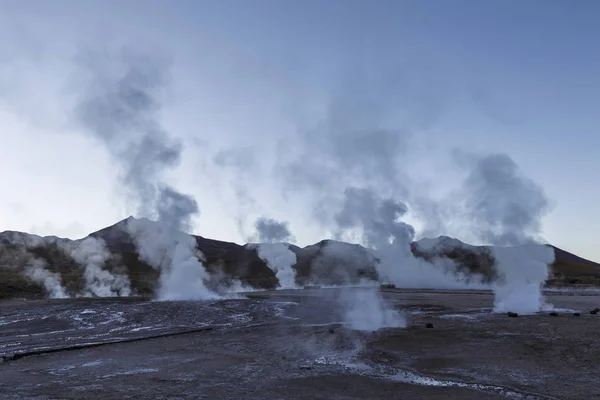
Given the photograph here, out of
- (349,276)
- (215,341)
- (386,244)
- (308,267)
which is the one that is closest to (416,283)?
(386,244)

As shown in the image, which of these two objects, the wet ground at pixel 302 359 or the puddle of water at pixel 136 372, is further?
the puddle of water at pixel 136 372

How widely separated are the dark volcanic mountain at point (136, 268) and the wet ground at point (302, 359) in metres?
39.9

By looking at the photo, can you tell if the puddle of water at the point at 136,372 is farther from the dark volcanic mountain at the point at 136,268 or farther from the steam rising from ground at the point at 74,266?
the steam rising from ground at the point at 74,266

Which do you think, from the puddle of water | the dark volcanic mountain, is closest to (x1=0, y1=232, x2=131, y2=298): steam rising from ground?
the dark volcanic mountain

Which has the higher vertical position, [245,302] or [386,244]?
[386,244]

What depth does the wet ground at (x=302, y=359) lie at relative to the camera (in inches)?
573

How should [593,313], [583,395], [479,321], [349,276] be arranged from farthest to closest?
[349,276], [593,313], [479,321], [583,395]

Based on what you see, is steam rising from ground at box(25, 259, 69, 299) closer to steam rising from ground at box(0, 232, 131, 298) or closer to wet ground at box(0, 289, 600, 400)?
Answer: steam rising from ground at box(0, 232, 131, 298)

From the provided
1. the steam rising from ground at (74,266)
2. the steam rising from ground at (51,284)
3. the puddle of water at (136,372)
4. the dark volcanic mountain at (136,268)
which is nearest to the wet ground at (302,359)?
the puddle of water at (136,372)

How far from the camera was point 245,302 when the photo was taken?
4909cm

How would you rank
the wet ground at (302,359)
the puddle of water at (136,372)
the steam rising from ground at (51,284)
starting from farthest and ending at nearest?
the steam rising from ground at (51,284), the puddle of water at (136,372), the wet ground at (302,359)

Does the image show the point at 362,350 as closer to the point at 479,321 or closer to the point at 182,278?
the point at 479,321

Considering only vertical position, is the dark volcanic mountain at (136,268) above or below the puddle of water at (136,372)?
above

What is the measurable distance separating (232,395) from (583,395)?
30.7 ft
